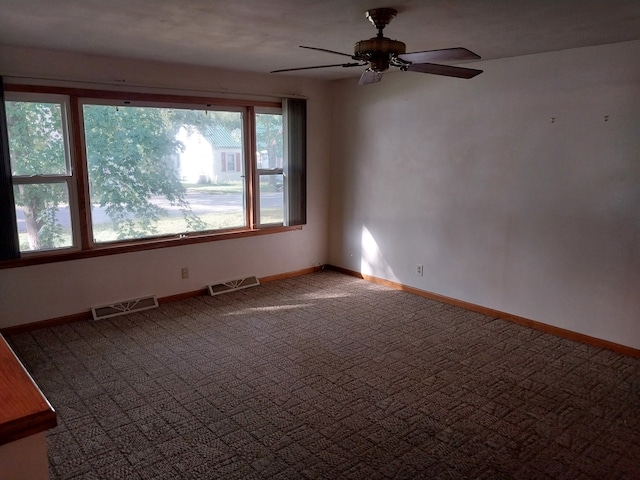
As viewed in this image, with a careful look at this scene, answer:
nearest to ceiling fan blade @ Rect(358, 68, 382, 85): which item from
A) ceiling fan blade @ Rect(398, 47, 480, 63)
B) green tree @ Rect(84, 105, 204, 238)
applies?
ceiling fan blade @ Rect(398, 47, 480, 63)

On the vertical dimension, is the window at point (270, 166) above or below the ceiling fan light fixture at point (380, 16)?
below

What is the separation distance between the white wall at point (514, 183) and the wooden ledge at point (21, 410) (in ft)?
12.5

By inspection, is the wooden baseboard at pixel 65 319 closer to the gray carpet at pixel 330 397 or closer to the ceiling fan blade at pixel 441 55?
the gray carpet at pixel 330 397

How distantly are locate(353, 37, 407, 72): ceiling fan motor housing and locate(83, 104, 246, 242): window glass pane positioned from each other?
2601mm

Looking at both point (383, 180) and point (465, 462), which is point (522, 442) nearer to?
point (465, 462)

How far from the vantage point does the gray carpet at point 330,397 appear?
2.36 m

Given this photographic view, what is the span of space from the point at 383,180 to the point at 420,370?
247 centimetres

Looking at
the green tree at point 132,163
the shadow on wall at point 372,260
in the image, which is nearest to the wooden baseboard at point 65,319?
the green tree at point 132,163

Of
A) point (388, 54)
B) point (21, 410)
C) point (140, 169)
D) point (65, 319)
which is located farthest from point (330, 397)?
point (140, 169)

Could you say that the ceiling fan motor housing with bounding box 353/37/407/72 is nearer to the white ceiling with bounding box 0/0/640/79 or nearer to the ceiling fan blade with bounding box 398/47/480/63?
the ceiling fan blade with bounding box 398/47/480/63

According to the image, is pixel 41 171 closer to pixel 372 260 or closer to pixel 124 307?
pixel 124 307

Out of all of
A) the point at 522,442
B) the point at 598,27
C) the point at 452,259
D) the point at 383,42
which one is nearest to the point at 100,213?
the point at 383,42

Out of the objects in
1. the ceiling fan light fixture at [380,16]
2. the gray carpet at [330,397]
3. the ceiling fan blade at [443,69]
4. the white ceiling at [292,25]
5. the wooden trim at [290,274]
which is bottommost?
the gray carpet at [330,397]

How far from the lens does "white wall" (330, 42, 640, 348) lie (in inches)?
139
